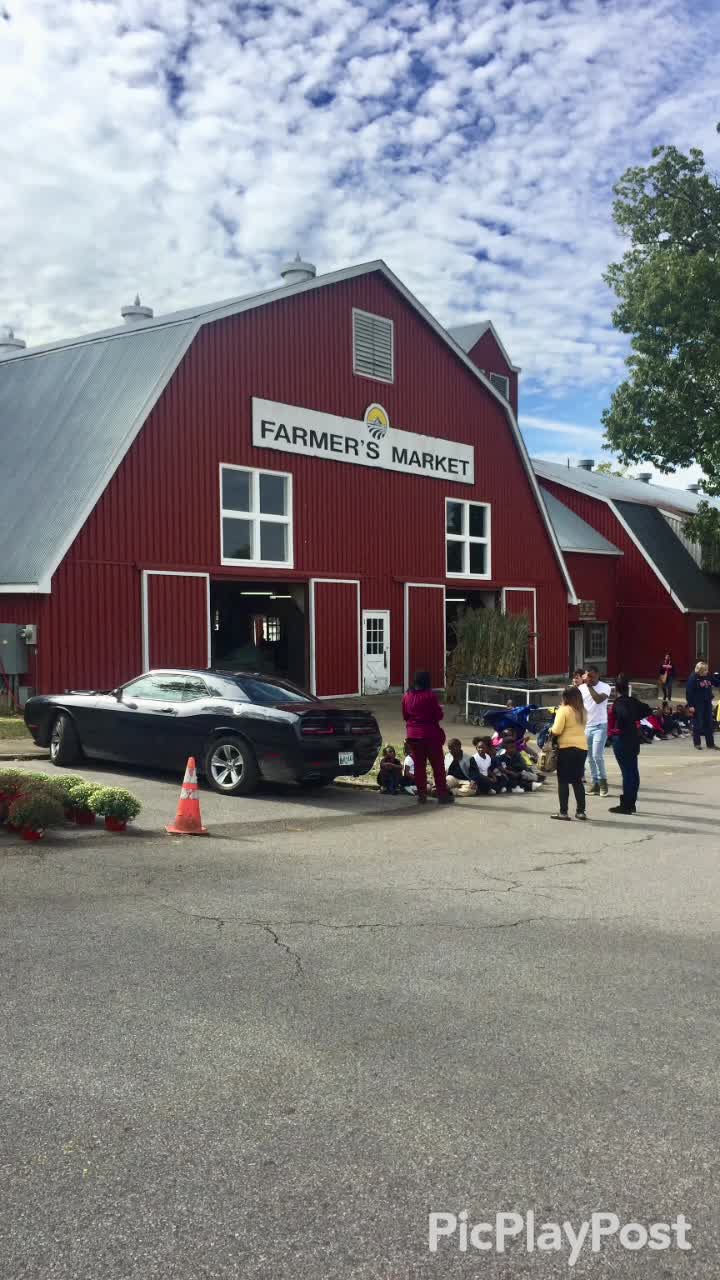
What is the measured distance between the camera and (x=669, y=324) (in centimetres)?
3531

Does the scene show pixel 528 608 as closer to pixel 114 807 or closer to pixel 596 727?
pixel 596 727

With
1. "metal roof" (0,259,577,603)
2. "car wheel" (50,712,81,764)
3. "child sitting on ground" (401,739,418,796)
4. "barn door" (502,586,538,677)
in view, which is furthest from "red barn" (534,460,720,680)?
"car wheel" (50,712,81,764)

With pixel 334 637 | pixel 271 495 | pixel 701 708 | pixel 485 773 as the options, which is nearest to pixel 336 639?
pixel 334 637

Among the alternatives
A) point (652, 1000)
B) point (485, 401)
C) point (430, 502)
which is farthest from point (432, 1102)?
point (485, 401)

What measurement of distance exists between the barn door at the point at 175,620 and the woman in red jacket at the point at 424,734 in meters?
9.17

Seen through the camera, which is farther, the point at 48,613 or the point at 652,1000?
the point at 48,613

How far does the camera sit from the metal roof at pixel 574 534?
3766cm

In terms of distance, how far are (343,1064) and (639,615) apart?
3741cm

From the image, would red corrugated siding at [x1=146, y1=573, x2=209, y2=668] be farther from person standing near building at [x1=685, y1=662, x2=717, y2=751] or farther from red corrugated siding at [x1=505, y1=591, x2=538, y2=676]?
red corrugated siding at [x1=505, y1=591, x2=538, y2=676]

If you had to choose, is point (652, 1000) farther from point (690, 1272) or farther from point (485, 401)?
point (485, 401)

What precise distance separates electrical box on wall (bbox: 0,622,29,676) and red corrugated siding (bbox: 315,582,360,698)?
7.51 meters

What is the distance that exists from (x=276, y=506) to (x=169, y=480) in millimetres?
3344

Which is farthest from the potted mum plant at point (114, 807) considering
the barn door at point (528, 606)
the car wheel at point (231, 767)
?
the barn door at point (528, 606)

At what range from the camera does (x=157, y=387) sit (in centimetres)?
2162
